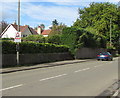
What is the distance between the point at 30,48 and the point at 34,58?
1386 millimetres

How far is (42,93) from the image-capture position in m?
6.57

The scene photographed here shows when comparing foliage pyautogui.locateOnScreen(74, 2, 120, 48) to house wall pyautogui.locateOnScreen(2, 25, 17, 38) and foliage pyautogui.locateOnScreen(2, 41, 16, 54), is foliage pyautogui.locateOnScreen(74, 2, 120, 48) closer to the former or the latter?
house wall pyautogui.locateOnScreen(2, 25, 17, 38)

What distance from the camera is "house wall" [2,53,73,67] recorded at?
643 inches

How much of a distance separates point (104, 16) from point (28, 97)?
43907mm

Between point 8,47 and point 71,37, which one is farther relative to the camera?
point 71,37

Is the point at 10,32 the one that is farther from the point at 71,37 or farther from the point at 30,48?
the point at 30,48

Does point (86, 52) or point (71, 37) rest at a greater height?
point (71, 37)

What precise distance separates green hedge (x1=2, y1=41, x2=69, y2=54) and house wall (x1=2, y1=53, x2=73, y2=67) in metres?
0.43

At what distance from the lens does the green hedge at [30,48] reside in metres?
16.4

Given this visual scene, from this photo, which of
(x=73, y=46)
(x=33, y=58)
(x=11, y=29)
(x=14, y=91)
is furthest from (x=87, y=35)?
(x=11, y=29)

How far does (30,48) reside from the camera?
63.6 feet

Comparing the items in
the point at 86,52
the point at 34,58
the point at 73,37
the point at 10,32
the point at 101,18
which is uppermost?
the point at 101,18

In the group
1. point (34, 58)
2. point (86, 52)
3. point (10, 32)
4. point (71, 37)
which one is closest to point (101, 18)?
point (86, 52)

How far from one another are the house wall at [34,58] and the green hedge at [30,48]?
0.43m
